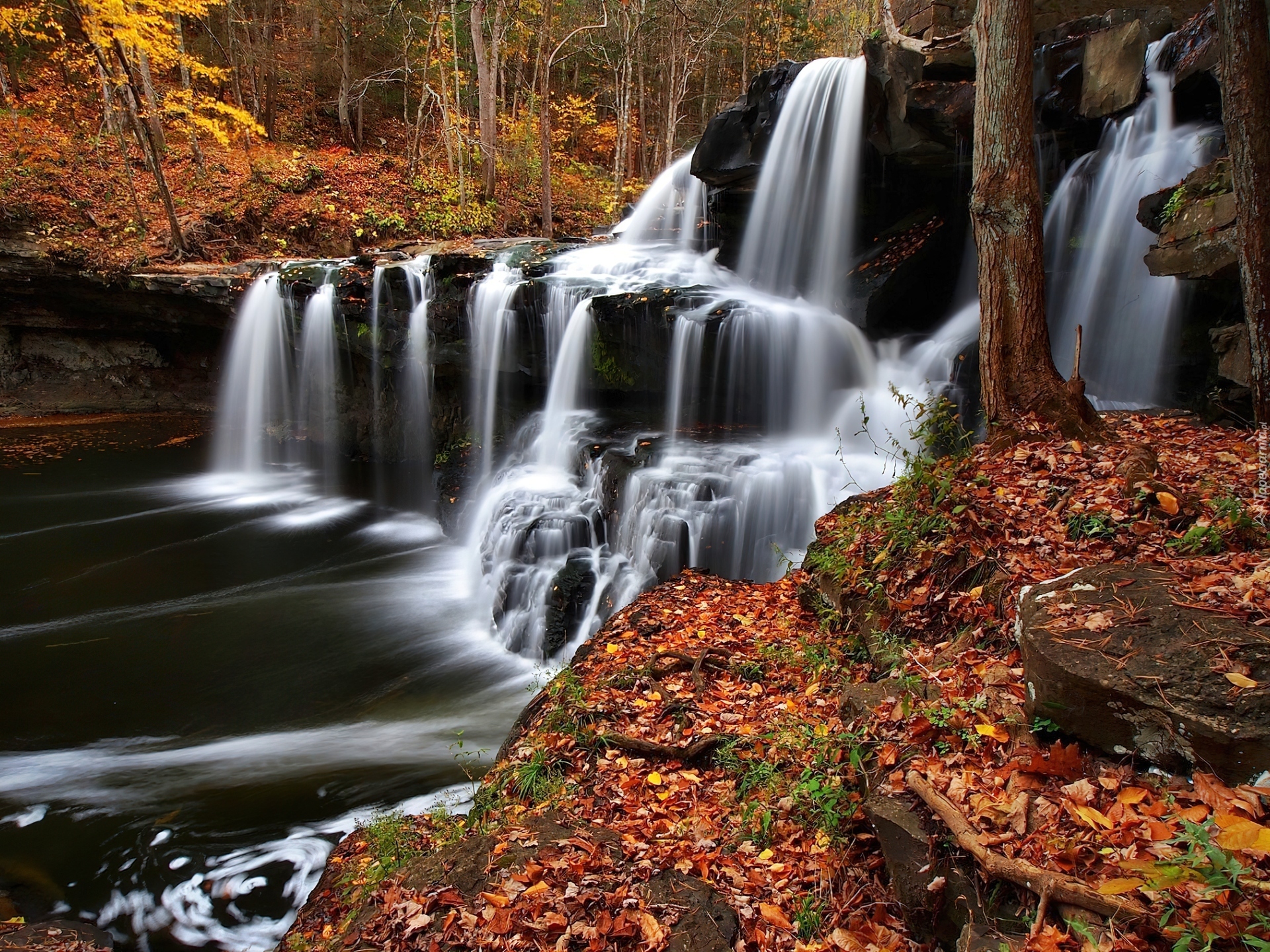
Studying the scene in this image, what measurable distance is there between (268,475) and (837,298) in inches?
476

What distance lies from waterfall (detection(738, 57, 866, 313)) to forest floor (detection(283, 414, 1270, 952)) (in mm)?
6680

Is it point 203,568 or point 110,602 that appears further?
point 203,568

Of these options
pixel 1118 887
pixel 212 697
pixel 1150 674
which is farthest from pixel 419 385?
pixel 1118 887

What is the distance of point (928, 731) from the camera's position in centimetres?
305

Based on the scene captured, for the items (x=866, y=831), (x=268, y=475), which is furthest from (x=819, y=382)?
(x=268, y=475)

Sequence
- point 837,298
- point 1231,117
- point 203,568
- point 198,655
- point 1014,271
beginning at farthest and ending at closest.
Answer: point 837,298 → point 203,568 → point 198,655 → point 1014,271 → point 1231,117

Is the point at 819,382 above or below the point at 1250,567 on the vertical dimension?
above

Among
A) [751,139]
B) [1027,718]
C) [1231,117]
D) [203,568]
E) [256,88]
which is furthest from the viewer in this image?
[256,88]

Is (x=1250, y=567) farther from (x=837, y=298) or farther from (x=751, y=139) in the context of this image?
(x=751, y=139)

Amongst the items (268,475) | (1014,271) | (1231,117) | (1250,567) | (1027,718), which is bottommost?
(268,475)

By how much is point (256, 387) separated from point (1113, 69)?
1566 centimetres

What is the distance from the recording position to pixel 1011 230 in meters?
5.34

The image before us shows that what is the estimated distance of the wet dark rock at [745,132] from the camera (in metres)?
12.0

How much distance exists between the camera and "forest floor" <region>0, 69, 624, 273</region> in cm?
1463
